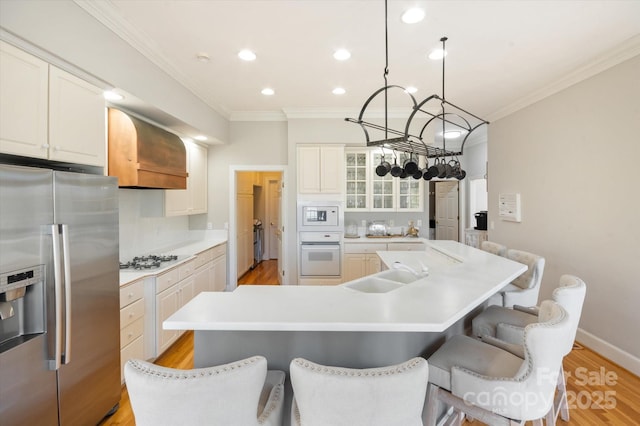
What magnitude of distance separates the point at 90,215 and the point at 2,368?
2.67 ft

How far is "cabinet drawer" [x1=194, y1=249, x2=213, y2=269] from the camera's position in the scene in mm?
3498

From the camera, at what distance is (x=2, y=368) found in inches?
49.8

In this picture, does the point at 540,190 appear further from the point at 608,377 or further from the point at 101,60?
the point at 101,60

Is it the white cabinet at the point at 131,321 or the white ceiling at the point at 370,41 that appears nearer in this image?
the white ceiling at the point at 370,41

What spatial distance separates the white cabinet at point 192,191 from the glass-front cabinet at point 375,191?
7.66 ft

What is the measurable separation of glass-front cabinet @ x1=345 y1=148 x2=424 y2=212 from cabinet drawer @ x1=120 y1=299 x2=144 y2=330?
3395mm

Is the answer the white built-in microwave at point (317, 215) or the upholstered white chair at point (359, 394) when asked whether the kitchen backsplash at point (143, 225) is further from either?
the upholstered white chair at point (359, 394)

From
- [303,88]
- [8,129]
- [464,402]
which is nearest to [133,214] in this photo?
[8,129]

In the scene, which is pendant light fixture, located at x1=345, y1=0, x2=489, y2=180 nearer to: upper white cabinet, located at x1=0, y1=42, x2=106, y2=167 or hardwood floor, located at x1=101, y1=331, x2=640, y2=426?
upper white cabinet, located at x1=0, y1=42, x2=106, y2=167

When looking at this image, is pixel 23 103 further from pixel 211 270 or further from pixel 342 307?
pixel 211 270

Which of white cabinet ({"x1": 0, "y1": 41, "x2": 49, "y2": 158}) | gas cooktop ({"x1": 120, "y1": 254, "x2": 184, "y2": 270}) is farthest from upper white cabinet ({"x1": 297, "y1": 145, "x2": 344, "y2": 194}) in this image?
white cabinet ({"x1": 0, "y1": 41, "x2": 49, "y2": 158})

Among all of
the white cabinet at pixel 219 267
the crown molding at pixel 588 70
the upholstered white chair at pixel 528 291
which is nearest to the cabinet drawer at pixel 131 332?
the white cabinet at pixel 219 267

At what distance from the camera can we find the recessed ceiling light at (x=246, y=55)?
2617 millimetres

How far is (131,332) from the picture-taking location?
7.64 ft
